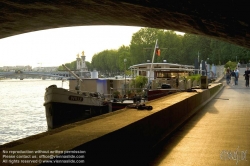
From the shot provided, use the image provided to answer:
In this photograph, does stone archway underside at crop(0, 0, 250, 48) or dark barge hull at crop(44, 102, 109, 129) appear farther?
dark barge hull at crop(44, 102, 109, 129)

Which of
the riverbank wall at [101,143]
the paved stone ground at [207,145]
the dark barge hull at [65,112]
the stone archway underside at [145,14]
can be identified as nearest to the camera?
the riverbank wall at [101,143]

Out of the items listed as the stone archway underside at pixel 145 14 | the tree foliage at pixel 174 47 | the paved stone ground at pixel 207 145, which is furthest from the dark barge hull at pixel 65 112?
the tree foliage at pixel 174 47

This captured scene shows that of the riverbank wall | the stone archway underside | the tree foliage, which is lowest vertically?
the riverbank wall

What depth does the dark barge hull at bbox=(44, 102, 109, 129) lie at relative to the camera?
23.8 m

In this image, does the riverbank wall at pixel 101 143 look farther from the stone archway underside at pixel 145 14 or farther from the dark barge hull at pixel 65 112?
the dark barge hull at pixel 65 112

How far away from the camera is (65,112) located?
80.1ft

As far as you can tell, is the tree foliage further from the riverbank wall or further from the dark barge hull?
the riverbank wall

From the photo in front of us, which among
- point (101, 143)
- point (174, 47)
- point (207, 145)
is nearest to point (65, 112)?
point (207, 145)

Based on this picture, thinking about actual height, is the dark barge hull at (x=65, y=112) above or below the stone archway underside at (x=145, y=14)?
below

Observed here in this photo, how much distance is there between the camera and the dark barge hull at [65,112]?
23.8 meters

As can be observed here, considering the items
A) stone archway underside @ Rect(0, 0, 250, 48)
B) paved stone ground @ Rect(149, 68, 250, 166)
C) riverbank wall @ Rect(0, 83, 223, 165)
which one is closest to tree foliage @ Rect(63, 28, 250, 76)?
stone archway underside @ Rect(0, 0, 250, 48)

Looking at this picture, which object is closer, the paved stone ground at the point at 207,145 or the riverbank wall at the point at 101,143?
the riverbank wall at the point at 101,143

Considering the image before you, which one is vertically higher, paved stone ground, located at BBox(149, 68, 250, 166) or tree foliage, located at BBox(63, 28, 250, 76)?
tree foliage, located at BBox(63, 28, 250, 76)

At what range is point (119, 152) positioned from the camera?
5.29m
